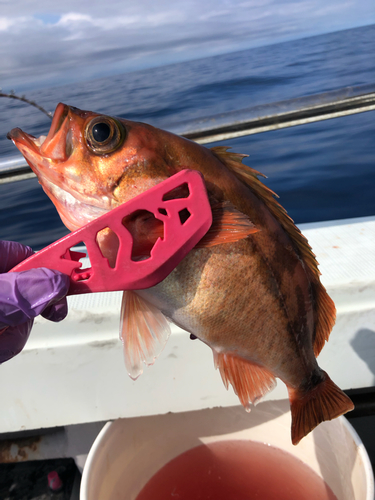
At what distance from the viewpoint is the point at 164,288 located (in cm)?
113

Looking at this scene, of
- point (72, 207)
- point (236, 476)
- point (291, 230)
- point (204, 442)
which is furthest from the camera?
point (204, 442)

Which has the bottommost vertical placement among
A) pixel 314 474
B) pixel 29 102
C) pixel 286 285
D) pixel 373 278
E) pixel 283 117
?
pixel 314 474

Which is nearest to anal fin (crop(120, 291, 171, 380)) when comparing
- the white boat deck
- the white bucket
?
the white boat deck

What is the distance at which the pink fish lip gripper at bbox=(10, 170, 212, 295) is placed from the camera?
93 centimetres

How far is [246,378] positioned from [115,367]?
32.9 inches

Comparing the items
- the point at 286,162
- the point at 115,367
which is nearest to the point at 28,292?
the point at 115,367

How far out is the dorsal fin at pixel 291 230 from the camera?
1180 millimetres

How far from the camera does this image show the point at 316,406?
4.36ft

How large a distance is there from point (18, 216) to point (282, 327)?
5144mm

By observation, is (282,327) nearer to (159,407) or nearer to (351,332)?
(351,332)

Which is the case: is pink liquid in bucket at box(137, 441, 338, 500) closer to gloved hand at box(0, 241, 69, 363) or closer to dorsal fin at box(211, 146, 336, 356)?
dorsal fin at box(211, 146, 336, 356)

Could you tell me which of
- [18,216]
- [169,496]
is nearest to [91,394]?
[169,496]

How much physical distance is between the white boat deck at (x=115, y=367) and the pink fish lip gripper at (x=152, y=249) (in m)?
1.01

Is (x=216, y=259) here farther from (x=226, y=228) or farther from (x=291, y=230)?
(x=291, y=230)
